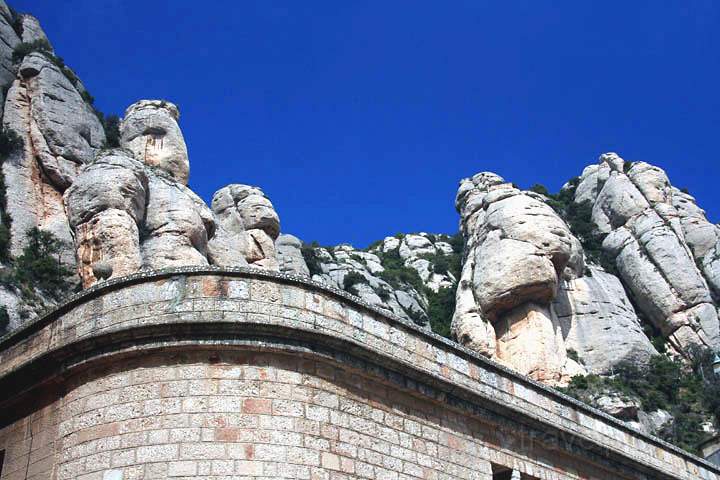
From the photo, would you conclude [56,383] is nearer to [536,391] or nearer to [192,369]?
[192,369]

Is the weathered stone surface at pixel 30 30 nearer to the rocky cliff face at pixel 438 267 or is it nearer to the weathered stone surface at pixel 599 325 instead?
the rocky cliff face at pixel 438 267

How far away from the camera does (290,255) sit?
157ft

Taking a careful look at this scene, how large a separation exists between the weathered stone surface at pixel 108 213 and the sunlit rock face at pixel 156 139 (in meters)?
4.10

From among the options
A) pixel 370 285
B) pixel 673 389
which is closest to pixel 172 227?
pixel 370 285

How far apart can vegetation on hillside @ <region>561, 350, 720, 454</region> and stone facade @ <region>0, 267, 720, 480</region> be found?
2889cm

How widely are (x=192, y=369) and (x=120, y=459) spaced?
1217 millimetres

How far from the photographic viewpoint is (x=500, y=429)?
12.0m

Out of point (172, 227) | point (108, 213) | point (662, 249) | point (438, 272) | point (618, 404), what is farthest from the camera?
point (438, 272)

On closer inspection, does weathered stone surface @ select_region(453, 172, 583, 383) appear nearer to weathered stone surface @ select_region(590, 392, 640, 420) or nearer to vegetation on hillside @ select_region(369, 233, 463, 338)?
weathered stone surface @ select_region(590, 392, 640, 420)

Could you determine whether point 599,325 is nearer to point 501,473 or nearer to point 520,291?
point 520,291

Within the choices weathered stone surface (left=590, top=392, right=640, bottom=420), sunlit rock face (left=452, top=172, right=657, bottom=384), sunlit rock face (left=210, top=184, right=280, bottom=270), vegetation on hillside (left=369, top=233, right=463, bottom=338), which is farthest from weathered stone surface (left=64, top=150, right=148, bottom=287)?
vegetation on hillside (left=369, top=233, right=463, bottom=338)

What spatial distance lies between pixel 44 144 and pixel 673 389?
31.9m

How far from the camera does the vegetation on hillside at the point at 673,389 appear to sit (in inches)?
1527

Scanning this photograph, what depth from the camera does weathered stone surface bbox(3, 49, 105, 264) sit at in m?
35.8
